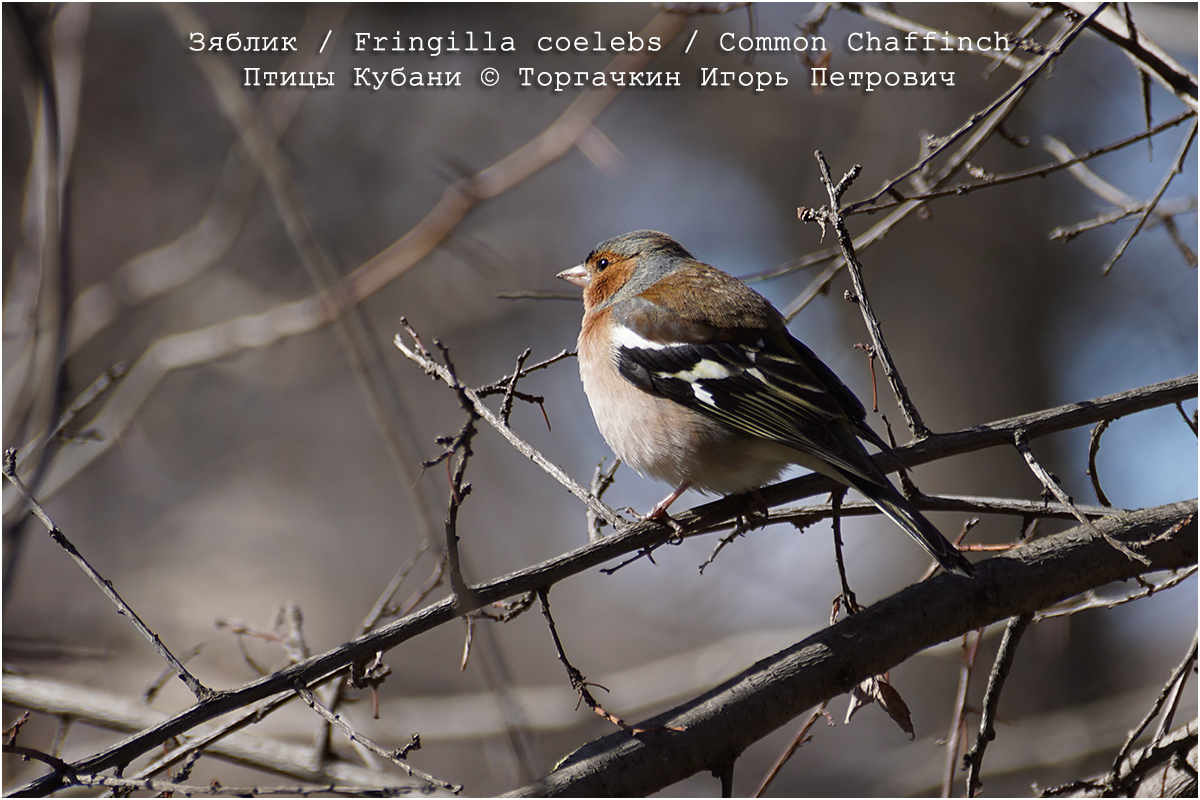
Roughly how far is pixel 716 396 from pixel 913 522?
0.96m

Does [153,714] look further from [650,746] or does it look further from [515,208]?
[515,208]

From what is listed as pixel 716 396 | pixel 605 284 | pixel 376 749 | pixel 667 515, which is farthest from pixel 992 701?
pixel 605 284

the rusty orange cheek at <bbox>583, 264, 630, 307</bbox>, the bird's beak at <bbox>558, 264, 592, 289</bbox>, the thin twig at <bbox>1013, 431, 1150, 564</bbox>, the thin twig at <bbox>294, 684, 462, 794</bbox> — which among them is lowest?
the thin twig at <bbox>294, 684, 462, 794</bbox>

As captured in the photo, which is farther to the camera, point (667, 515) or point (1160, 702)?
point (667, 515)

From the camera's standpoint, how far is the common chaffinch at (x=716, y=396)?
10.1 feet

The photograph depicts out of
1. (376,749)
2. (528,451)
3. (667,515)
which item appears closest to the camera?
(376,749)

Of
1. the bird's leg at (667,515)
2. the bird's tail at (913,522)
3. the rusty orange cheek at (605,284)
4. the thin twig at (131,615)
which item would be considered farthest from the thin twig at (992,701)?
the rusty orange cheek at (605,284)

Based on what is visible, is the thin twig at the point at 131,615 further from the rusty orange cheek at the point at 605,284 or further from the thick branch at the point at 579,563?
the rusty orange cheek at the point at 605,284

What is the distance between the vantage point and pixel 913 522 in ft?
8.87

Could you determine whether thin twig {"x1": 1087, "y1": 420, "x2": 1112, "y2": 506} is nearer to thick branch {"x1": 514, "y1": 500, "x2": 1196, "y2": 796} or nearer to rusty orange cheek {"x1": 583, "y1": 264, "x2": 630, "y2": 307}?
thick branch {"x1": 514, "y1": 500, "x2": 1196, "y2": 796}

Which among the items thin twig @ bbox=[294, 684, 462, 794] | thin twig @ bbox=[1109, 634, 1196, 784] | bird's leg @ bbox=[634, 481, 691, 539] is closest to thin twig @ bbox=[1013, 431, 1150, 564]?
thin twig @ bbox=[1109, 634, 1196, 784]

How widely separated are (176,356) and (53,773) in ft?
10.1

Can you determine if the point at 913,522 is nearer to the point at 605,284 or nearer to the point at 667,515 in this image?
the point at 667,515

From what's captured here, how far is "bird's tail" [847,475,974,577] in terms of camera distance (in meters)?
Result: 2.47
